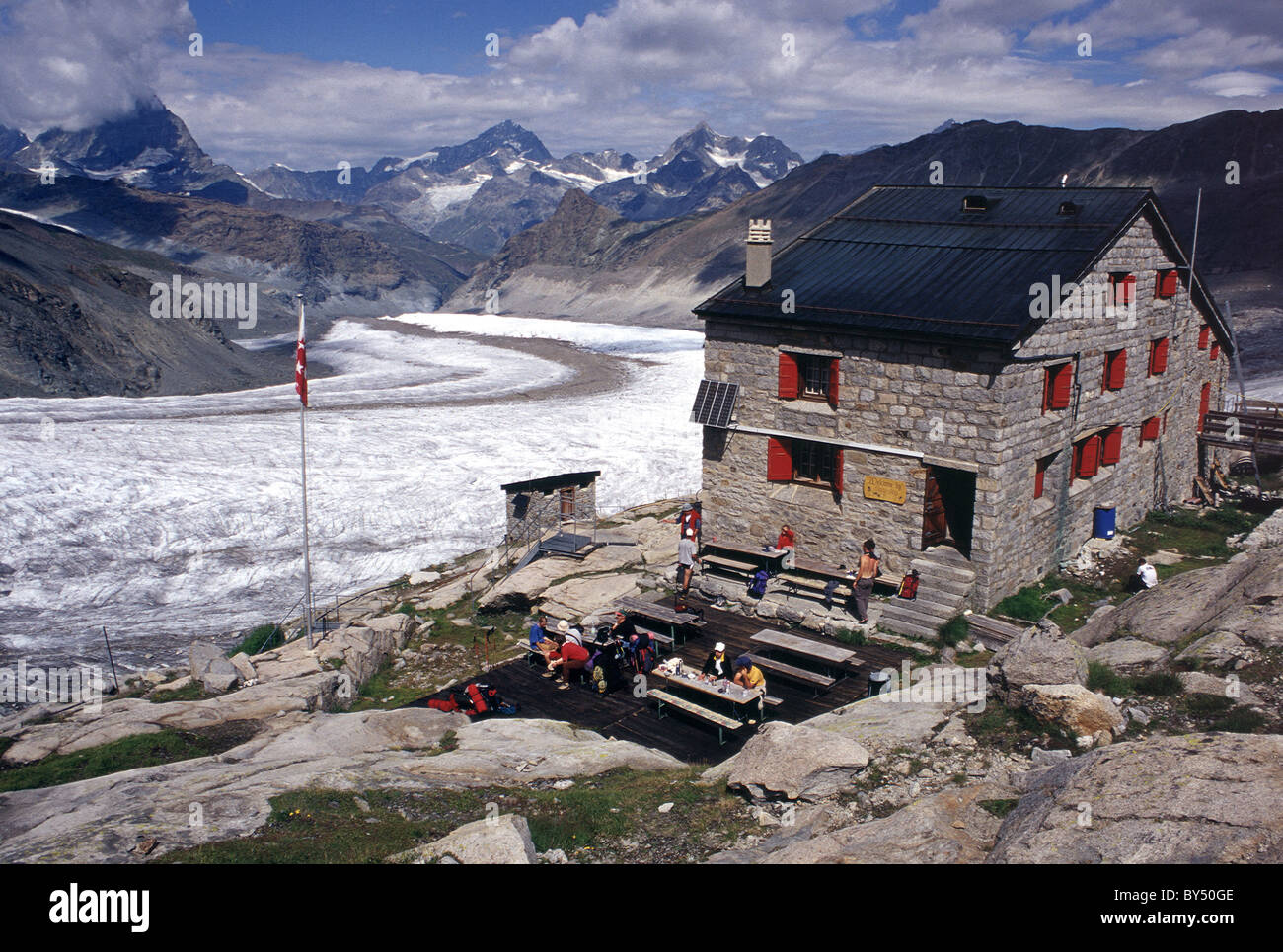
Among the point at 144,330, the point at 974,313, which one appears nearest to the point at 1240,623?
the point at 974,313

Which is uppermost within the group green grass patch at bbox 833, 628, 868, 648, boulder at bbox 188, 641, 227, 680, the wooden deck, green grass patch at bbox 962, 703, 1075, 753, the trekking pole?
A: green grass patch at bbox 962, 703, 1075, 753

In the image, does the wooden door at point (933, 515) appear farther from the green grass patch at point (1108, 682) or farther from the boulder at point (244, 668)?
the boulder at point (244, 668)

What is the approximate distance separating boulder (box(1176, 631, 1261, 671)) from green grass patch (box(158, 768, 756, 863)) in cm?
673

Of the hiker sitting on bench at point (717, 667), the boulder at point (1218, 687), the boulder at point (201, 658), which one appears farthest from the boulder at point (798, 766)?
the boulder at point (201, 658)

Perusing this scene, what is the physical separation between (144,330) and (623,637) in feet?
219

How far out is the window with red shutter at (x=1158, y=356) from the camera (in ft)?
76.2

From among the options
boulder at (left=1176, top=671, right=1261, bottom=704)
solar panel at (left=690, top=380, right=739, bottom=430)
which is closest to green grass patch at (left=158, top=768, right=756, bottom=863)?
boulder at (left=1176, top=671, right=1261, bottom=704)

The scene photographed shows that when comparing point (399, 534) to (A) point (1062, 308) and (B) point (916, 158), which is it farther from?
(B) point (916, 158)

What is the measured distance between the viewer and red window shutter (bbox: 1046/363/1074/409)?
18.6 m

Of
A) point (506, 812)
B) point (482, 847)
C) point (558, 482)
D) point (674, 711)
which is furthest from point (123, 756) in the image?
point (558, 482)

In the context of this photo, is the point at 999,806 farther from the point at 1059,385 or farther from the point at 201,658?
the point at 201,658

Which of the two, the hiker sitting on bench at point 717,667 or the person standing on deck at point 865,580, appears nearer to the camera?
the hiker sitting on bench at point 717,667

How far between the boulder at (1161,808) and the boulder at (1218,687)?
10.3ft

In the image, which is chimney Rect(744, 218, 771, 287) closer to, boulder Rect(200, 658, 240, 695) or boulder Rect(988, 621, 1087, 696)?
boulder Rect(988, 621, 1087, 696)
